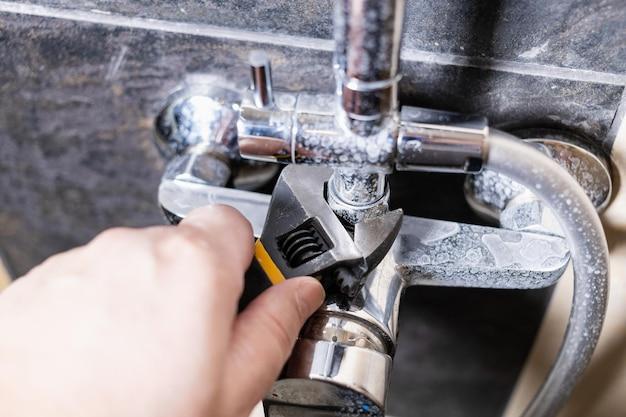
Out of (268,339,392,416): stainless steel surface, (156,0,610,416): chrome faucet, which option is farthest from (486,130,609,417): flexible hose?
(268,339,392,416): stainless steel surface

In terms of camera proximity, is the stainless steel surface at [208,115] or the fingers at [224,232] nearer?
the fingers at [224,232]

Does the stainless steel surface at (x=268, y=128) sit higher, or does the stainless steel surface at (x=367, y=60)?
the stainless steel surface at (x=367, y=60)

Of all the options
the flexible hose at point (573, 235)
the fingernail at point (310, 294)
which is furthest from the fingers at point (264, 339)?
the flexible hose at point (573, 235)

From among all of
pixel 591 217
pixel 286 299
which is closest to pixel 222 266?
pixel 286 299

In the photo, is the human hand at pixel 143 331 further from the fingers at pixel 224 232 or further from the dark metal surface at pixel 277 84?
the dark metal surface at pixel 277 84

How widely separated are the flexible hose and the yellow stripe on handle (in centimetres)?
11

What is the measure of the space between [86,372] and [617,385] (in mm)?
408

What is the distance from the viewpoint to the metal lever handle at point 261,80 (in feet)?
1.01

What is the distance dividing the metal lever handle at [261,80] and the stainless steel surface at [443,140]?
6 centimetres

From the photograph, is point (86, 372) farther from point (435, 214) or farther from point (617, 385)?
point (617, 385)

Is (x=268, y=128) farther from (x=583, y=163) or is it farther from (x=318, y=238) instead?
(x=583, y=163)

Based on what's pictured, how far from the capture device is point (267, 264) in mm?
359

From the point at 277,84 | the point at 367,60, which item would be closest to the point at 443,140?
the point at 367,60

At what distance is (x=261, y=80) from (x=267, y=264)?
10cm
